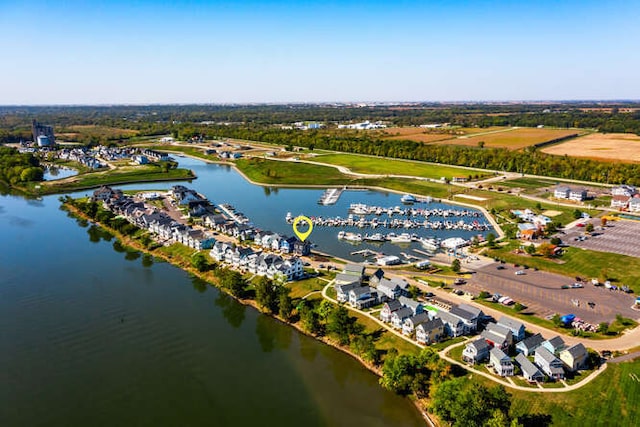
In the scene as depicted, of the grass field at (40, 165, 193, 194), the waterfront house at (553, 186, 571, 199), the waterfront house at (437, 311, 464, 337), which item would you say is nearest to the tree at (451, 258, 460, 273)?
the waterfront house at (437, 311, 464, 337)

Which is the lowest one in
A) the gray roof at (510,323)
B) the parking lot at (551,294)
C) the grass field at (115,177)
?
the parking lot at (551,294)

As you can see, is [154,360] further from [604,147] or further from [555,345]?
[604,147]

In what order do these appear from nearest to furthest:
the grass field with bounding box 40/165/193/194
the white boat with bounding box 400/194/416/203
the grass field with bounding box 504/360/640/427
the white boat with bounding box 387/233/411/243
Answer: the grass field with bounding box 504/360/640/427
the white boat with bounding box 387/233/411/243
the white boat with bounding box 400/194/416/203
the grass field with bounding box 40/165/193/194

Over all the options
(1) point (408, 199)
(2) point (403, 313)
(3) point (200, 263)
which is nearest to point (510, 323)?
(2) point (403, 313)

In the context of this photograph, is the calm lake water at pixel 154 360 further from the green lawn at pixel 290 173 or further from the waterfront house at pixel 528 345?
the green lawn at pixel 290 173

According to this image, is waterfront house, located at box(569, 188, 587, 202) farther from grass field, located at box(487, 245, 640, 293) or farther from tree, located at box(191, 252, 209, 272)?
tree, located at box(191, 252, 209, 272)

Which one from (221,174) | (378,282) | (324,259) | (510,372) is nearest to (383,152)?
(221,174)

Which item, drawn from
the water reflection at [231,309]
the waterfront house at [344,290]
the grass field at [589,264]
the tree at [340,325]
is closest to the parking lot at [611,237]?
the grass field at [589,264]
